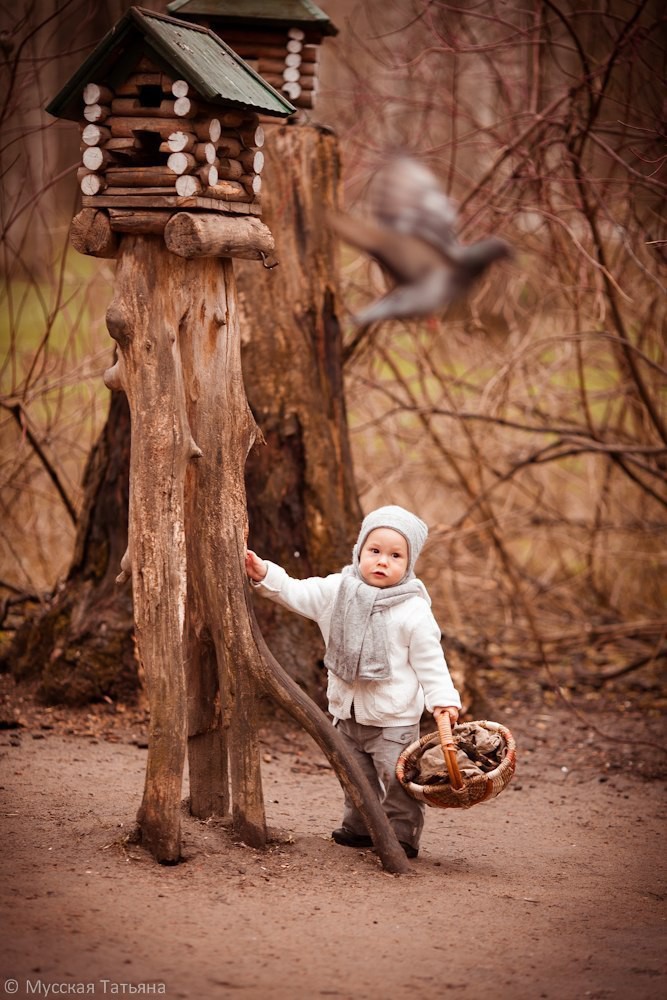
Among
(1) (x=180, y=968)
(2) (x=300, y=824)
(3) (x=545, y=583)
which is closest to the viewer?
(1) (x=180, y=968)

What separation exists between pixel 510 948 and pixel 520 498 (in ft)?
22.0

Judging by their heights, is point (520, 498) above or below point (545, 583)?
above

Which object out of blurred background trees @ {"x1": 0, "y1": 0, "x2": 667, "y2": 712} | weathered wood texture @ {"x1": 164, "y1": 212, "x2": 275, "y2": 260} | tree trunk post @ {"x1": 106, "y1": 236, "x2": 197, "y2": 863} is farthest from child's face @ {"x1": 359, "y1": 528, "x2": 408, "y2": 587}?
blurred background trees @ {"x1": 0, "y1": 0, "x2": 667, "y2": 712}

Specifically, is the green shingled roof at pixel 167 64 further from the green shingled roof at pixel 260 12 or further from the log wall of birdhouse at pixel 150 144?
the green shingled roof at pixel 260 12

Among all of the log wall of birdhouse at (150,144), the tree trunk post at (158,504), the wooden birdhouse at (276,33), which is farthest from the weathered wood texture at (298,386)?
the tree trunk post at (158,504)

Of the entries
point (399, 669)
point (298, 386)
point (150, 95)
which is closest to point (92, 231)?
point (150, 95)

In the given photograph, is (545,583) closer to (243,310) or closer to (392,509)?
(243,310)

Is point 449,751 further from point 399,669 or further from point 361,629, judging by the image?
point 361,629

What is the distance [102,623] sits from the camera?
18.8ft

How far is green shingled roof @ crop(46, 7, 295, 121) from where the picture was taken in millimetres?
3436

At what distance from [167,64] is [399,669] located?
2296 mm

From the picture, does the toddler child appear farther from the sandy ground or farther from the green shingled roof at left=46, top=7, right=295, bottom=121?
the green shingled roof at left=46, top=7, right=295, bottom=121

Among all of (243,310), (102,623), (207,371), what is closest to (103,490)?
(102,623)

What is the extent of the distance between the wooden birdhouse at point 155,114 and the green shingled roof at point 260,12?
3.72ft
